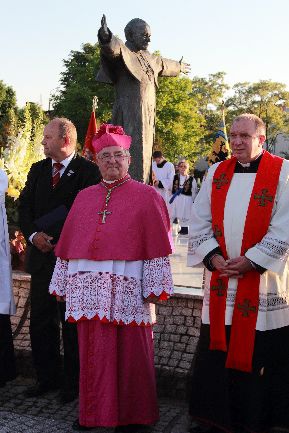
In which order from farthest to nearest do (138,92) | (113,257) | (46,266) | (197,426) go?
(138,92) < (46,266) < (197,426) < (113,257)

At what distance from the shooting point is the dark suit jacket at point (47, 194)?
4.88 meters

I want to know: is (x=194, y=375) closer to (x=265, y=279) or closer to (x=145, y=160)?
(x=265, y=279)

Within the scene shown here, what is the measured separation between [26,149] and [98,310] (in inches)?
235

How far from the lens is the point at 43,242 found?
475cm

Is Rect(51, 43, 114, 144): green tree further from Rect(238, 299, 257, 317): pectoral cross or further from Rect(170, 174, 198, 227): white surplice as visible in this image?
Rect(238, 299, 257, 317): pectoral cross

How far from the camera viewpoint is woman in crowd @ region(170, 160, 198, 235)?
13.8m

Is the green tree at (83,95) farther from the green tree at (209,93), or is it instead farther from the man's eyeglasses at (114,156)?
the man's eyeglasses at (114,156)

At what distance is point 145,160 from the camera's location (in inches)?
250

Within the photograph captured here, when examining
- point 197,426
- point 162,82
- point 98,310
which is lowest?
point 197,426

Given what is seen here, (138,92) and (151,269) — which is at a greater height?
(138,92)

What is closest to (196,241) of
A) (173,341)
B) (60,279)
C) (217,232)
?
(217,232)

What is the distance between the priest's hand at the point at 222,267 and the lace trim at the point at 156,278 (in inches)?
12.1

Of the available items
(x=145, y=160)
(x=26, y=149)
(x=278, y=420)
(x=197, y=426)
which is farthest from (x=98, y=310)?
(x=26, y=149)

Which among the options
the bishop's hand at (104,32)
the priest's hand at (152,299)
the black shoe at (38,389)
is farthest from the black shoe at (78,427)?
the bishop's hand at (104,32)
